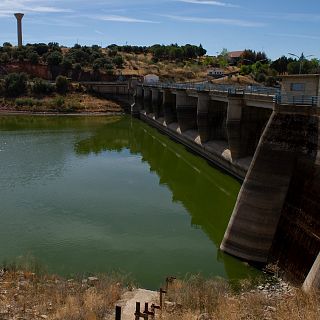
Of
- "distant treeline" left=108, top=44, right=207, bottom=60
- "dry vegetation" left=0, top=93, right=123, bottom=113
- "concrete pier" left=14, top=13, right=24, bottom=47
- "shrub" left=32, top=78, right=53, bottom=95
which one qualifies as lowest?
"dry vegetation" left=0, top=93, right=123, bottom=113

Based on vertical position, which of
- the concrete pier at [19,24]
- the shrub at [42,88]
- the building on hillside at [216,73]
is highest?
the concrete pier at [19,24]

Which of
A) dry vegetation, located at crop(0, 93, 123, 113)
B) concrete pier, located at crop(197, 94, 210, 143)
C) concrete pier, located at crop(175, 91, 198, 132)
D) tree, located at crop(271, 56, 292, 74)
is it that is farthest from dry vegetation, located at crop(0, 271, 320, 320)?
tree, located at crop(271, 56, 292, 74)

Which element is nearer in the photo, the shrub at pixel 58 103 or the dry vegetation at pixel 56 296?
the dry vegetation at pixel 56 296

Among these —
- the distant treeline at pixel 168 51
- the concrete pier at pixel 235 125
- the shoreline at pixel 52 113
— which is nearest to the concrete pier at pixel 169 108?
the shoreline at pixel 52 113

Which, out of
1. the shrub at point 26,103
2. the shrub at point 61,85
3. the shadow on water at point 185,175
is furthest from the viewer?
the shrub at point 61,85

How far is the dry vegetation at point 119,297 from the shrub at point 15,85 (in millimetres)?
85585

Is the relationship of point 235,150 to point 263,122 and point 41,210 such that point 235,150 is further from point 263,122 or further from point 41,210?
point 41,210

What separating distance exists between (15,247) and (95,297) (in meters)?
9.20

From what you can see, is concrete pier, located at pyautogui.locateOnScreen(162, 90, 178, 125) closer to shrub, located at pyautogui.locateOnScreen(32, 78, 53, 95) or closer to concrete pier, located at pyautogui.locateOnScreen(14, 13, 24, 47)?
shrub, located at pyautogui.locateOnScreen(32, 78, 53, 95)

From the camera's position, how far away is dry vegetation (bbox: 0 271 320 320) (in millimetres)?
13367

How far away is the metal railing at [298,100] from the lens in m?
22.1

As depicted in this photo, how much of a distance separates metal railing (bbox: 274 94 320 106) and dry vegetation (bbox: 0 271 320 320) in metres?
9.56

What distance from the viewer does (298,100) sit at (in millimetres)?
22859

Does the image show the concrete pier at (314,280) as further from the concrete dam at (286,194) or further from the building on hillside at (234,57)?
the building on hillside at (234,57)
